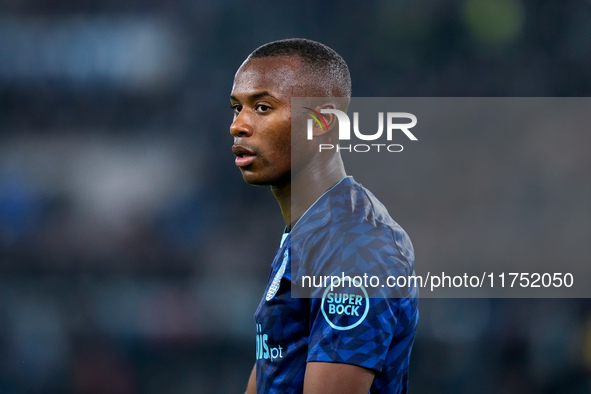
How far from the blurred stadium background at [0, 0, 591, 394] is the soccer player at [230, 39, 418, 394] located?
12.0ft

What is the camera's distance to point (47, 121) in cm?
645

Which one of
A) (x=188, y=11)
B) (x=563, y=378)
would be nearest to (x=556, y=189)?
(x=563, y=378)

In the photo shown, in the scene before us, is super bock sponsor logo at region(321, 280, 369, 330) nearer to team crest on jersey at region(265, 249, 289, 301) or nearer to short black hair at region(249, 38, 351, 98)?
team crest on jersey at region(265, 249, 289, 301)

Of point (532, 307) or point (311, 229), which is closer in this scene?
point (311, 229)

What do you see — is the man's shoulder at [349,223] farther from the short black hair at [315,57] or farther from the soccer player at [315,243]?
the short black hair at [315,57]

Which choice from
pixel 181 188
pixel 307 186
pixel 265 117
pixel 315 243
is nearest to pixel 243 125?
pixel 265 117

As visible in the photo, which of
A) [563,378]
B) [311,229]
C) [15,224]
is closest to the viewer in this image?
[311,229]

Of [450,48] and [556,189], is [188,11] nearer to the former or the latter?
[450,48]

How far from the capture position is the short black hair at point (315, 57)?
Answer: 1.94 metres

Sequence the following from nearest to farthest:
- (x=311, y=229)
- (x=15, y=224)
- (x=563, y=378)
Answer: (x=311, y=229)
(x=563, y=378)
(x=15, y=224)

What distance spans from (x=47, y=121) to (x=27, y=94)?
35 cm

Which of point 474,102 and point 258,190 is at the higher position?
point 474,102

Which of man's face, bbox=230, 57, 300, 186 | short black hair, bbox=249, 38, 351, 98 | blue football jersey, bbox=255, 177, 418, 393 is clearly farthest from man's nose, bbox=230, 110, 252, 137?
blue football jersey, bbox=255, 177, 418, 393

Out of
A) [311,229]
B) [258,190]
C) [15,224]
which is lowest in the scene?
[311,229]
